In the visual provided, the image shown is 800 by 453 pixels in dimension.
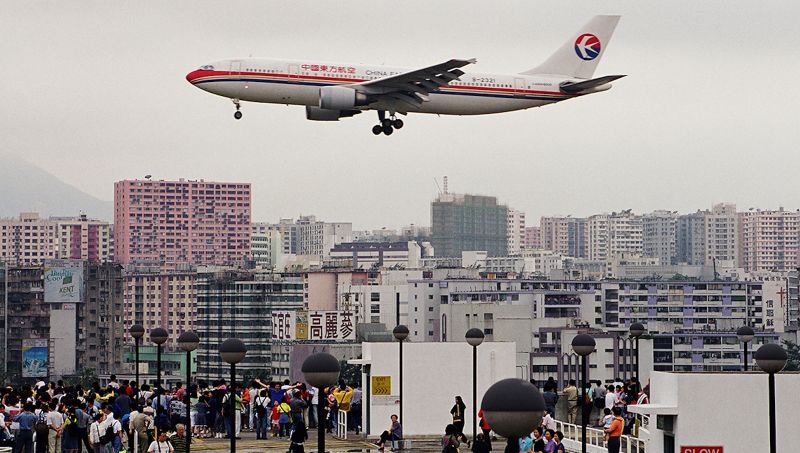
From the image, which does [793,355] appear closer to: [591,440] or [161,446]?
[591,440]

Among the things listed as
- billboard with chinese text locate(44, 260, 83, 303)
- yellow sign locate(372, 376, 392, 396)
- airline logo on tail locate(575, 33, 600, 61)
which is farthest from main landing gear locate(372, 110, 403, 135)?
billboard with chinese text locate(44, 260, 83, 303)

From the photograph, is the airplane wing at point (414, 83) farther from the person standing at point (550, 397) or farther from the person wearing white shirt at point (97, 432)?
the person wearing white shirt at point (97, 432)

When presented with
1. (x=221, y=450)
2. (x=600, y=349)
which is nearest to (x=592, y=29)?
(x=221, y=450)

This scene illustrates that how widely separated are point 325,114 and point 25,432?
99.9 ft

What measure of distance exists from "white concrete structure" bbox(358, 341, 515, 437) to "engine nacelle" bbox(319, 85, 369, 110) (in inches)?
729

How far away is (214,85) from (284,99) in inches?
104

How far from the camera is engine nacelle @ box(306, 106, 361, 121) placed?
57.9m

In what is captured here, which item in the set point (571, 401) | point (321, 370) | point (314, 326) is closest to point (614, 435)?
point (571, 401)

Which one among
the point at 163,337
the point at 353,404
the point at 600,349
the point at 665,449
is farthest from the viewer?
the point at 600,349

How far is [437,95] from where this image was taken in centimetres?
6097

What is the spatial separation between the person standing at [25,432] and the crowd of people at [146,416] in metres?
0.02

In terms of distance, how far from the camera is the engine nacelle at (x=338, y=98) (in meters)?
56.5

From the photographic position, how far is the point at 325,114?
5809 centimetres

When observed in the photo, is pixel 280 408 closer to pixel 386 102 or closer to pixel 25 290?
pixel 386 102
